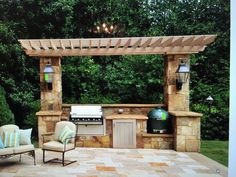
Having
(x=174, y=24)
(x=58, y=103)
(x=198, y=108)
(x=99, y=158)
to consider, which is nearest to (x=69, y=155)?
(x=99, y=158)

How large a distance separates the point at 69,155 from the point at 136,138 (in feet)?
4.49

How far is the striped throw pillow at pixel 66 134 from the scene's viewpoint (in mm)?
3986

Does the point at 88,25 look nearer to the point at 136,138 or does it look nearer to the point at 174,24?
the point at 174,24

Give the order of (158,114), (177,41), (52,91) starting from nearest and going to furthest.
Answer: (177,41)
(158,114)
(52,91)

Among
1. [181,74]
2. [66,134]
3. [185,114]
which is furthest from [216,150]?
[66,134]

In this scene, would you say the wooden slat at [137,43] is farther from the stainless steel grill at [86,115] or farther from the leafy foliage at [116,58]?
the stainless steel grill at [86,115]

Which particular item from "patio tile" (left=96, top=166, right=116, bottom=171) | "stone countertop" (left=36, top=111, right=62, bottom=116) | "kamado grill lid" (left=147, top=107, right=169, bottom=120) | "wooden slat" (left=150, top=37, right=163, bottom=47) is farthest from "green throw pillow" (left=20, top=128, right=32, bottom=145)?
"wooden slat" (left=150, top=37, right=163, bottom=47)

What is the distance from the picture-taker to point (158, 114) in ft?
16.5

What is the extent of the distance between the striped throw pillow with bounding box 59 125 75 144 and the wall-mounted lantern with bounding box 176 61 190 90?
2378mm

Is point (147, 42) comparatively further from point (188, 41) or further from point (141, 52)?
point (188, 41)

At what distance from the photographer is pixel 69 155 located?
14.5 ft

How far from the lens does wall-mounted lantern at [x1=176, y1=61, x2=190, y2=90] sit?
192 inches

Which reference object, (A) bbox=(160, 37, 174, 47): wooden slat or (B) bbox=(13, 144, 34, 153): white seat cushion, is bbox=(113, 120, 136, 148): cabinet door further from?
(B) bbox=(13, 144, 34, 153): white seat cushion

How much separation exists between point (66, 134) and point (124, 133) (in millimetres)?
1357
